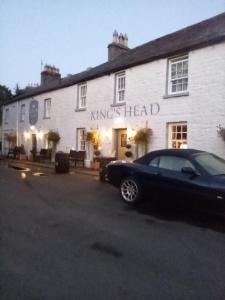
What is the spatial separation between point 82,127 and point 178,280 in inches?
635

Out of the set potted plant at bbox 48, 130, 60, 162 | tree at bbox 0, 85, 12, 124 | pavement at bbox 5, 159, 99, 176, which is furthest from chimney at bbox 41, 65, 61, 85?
tree at bbox 0, 85, 12, 124

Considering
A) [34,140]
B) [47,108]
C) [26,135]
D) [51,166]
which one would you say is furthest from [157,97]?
[26,135]

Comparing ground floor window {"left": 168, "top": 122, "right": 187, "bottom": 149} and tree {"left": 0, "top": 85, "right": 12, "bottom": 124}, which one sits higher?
tree {"left": 0, "top": 85, "right": 12, "bottom": 124}

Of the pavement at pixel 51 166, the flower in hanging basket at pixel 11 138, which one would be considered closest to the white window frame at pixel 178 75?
the pavement at pixel 51 166

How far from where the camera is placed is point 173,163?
7328mm

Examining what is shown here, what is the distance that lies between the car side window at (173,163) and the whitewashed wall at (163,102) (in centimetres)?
509

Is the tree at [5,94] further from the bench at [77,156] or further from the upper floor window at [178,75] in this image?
the upper floor window at [178,75]

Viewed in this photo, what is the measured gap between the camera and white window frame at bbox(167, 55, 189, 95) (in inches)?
530

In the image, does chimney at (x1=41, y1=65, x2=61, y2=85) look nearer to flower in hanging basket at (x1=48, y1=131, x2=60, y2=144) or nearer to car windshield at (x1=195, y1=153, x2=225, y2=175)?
flower in hanging basket at (x1=48, y1=131, x2=60, y2=144)

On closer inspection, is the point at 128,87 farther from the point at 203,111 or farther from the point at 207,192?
the point at 207,192

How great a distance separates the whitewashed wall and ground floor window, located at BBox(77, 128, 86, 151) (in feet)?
1.15

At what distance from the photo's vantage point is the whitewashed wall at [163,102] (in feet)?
39.7

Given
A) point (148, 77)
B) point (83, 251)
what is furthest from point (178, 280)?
point (148, 77)

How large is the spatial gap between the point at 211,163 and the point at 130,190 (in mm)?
2152
